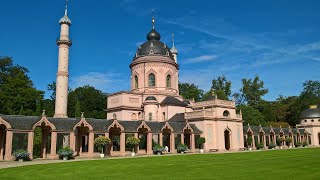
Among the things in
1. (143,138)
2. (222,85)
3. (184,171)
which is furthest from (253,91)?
(184,171)

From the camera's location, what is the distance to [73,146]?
36.2 meters

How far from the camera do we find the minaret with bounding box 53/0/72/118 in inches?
1927

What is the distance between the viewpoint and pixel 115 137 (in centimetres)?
4394

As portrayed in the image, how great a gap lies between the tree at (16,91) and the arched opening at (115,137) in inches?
965

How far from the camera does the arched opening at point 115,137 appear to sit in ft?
135

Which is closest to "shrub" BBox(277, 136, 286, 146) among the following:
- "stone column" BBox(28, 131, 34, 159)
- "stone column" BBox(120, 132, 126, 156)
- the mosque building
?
the mosque building

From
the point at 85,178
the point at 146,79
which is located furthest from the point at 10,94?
the point at 85,178

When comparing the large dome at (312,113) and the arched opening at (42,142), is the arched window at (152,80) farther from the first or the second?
the large dome at (312,113)

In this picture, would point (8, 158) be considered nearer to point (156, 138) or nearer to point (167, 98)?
point (156, 138)

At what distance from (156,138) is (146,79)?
15.2 m

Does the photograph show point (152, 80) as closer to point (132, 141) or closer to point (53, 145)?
point (132, 141)

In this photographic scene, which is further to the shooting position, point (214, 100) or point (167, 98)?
point (167, 98)

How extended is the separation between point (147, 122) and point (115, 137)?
15.8ft

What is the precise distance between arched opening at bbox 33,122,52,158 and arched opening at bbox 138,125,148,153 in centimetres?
1192
